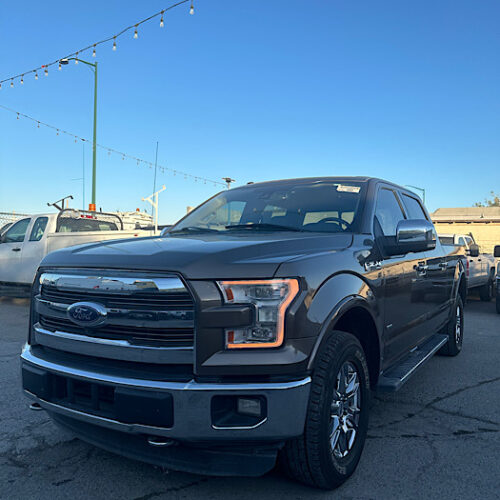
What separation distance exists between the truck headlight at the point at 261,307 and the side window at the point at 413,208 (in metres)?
2.57

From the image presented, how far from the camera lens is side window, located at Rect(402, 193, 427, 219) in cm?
444

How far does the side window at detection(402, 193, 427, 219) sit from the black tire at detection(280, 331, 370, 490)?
2.19m

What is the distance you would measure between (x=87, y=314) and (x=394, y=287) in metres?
2.03

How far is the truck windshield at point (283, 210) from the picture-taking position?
3.40 m

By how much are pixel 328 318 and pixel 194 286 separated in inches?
27.2

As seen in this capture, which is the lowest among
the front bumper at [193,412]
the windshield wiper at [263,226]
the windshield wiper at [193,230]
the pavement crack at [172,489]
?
the pavement crack at [172,489]

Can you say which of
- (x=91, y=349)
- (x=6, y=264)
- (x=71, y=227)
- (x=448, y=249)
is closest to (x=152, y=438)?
(x=91, y=349)

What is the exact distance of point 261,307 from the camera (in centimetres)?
221

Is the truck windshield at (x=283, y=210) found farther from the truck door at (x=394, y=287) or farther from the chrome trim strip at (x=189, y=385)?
the chrome trim strip at (x=189, y=385)

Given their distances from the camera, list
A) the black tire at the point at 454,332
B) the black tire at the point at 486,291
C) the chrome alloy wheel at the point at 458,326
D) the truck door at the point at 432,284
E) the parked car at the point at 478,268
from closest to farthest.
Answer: the truck door at the point at 432,284
the black tire at the point at 454,332
the chrome alloy wheel at the point at 458,326
the parked car at the point at 478,268
the black tire at the point at 486,291

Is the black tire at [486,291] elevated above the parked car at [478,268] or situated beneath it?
situated beneath

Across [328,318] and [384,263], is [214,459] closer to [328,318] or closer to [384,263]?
[328,318]

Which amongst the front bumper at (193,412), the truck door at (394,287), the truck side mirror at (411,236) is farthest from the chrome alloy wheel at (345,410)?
the truck side mirror at (411,236)

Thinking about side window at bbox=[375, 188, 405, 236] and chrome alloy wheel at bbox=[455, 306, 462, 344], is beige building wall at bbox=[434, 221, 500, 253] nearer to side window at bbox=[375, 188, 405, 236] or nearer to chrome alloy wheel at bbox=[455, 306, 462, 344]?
chrome alloy wheel at bbox=[455, 306, 462, 344]
